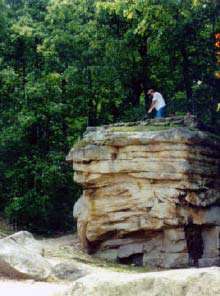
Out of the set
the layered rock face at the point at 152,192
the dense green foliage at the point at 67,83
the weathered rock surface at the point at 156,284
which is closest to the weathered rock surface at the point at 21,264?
the weathered rock surface at the point at 156,284

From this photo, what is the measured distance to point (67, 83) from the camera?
2811cm

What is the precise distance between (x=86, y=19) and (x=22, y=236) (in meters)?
16.8

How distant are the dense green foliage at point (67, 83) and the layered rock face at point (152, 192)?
5.38 metres

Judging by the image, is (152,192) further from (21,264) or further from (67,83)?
(67,83)

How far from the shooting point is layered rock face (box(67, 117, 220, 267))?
19.2 metres

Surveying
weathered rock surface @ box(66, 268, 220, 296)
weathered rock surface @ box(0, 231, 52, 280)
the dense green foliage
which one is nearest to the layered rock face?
the dense green foliage

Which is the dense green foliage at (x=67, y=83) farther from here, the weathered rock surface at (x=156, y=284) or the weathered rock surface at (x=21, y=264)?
the weathered rock surface at (x=156, y=284)

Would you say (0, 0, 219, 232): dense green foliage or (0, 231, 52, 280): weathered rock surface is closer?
(0, 231, 52, 280): weathered rock surface

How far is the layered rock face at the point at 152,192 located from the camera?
19250 millimetres

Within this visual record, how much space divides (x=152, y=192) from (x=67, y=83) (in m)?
10.4

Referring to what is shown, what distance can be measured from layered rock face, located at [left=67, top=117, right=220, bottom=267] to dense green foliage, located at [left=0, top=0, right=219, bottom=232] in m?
5.38

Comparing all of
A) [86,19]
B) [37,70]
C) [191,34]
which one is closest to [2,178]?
[37,70]

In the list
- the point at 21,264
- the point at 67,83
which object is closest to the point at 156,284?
the point at 21,264

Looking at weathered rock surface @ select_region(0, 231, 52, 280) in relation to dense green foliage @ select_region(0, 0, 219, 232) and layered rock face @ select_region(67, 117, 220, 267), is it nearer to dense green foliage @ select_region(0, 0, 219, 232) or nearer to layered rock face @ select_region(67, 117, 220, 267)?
layered rock face @ select_region(67, 117, 220, 267)
